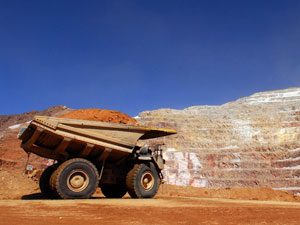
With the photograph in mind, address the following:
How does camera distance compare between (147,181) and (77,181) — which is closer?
(77,181)

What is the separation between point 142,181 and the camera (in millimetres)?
10227

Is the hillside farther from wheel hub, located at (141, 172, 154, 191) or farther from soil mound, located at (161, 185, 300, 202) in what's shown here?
wheel hub, located at (141, 172, 154, 191)

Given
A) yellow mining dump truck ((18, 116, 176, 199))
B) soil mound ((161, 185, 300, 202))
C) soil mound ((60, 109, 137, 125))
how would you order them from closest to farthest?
yellow mining dump truck ((18, 116, 176, 199)) → soil mound ((60, 109, 137, 125)) → soil mound ((161, 185, 300, 202))

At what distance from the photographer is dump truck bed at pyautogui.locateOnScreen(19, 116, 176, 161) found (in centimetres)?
853

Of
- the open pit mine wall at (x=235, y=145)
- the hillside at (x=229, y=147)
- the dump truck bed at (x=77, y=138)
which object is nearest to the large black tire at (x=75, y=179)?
the dump truck bed at (x=77, y=138)

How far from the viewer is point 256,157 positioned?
36812mm

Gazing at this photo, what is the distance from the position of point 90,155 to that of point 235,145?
3469cm

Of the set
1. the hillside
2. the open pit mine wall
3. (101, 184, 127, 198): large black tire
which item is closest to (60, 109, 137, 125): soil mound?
(101, 184, 127, 198): large black tire

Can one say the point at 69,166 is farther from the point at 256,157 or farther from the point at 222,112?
the point at 222,112

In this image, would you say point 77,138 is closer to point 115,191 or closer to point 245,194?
point 115,191

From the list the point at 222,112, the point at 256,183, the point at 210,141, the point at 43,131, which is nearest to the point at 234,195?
the point at 256,183

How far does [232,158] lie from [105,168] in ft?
99.9

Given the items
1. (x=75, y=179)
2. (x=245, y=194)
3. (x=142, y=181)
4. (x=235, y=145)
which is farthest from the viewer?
(x=235, y=145)

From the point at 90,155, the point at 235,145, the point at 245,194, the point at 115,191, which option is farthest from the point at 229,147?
the point at 90,155
